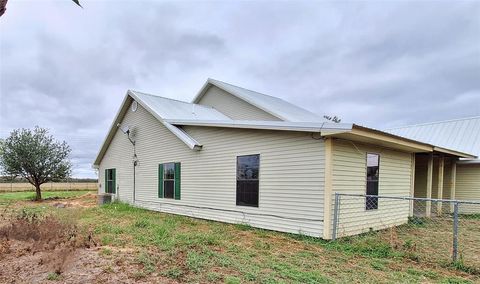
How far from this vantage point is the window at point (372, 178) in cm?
885

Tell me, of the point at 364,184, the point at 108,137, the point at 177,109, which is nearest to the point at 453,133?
the point at 364,184

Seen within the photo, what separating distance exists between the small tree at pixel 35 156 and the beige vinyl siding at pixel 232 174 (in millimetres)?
10652

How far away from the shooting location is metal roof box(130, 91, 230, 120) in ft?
41.3

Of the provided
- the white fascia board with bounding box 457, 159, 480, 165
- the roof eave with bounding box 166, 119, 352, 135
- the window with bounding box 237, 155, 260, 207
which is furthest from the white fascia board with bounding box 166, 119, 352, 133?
the white fascia board with bounding box 457, 159, 480, 165

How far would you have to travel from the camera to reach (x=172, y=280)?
4.40 meters

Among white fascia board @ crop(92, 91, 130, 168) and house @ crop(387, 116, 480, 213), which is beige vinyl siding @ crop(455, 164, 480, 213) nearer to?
house @ crop(387, 116, 480, 213)

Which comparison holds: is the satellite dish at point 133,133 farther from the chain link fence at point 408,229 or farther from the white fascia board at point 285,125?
the chain link fence at point 408,229

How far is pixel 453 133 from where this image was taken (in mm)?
16531

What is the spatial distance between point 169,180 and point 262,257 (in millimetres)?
6867

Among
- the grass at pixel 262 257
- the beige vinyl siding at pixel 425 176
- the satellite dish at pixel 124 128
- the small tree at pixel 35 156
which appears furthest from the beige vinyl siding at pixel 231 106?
the small tree at pixel 35 156

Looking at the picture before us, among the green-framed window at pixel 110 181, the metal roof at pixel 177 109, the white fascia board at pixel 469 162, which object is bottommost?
the green-framed window at pixel 110 181

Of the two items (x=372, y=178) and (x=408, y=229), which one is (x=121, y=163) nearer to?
(x=372, y=178)

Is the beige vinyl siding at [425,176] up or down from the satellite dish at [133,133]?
down

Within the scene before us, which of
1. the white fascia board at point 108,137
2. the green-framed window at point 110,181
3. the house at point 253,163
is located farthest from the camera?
the green-framed window at point 110,181
